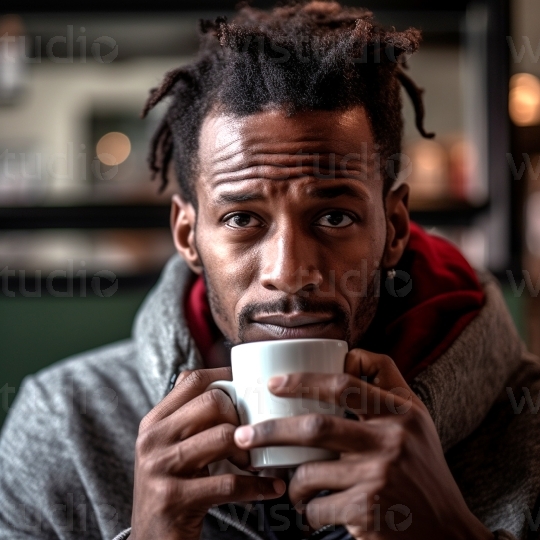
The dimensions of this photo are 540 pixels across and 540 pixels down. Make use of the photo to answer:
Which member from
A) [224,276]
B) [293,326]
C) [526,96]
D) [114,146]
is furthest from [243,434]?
[114,146]

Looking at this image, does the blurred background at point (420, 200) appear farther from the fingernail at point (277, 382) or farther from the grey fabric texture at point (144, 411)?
the fingernail at point (277, 382)

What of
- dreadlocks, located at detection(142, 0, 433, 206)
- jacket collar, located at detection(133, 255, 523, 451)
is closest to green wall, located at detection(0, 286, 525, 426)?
jacket collar, located at detection(133, 255, 523, 451)

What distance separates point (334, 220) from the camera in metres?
0.93

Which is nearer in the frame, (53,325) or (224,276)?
(224,276)

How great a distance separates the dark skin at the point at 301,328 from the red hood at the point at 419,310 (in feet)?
0.20

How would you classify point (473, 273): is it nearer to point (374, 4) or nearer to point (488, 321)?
point (488, 321)

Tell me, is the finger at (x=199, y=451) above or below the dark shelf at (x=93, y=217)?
below

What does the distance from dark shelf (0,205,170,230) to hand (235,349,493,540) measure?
0.99 meters

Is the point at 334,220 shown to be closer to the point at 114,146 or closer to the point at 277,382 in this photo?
the point at 277,382

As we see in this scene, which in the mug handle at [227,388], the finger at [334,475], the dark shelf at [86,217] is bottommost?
the finger at [334,475]

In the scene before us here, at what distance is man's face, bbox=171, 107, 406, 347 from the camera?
Result: 874 mm

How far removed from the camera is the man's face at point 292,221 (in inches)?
34.4

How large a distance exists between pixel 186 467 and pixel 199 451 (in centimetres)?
3

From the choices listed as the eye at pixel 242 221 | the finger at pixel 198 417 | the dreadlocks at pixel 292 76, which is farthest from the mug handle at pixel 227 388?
the dreadlocks at pixel 292 76
